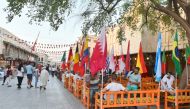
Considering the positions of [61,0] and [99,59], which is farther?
[61,0]

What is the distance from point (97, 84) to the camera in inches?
607

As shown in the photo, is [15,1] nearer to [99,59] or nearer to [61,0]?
[61,0]

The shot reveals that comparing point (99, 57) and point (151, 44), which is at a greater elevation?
point (151, 44)

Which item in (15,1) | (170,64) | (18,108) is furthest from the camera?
(170,64)

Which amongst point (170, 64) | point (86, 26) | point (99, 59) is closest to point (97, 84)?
point (99, 59)

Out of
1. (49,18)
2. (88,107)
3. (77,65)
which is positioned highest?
(49,18)

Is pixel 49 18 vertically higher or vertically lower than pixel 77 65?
higher

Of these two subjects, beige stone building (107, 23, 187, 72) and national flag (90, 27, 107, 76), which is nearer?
national flag (90, 27, 107, 76)

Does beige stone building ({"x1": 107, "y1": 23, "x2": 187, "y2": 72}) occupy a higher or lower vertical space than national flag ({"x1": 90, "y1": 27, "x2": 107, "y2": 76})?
higher

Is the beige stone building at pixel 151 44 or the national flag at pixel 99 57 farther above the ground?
the beige stone building at pixel 151 44

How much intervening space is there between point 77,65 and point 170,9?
619cm

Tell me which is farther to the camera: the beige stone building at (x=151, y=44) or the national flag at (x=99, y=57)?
the beige stone building at (x=151, y=44)

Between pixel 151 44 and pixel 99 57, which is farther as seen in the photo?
pixel 151 44

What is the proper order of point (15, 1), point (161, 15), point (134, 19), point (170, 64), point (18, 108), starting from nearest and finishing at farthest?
point (18, 108)
point (15, 1)
point (161, 15)
point (134, 19)
point (170, 64)
